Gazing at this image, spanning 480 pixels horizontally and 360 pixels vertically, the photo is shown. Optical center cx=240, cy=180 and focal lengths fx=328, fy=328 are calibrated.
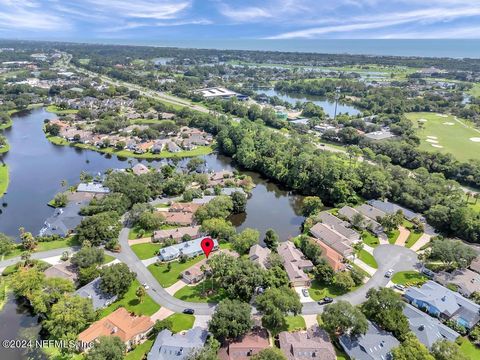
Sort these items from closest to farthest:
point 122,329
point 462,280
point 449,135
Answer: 1. point 122,329
2. point 462,280
3. point 449,135

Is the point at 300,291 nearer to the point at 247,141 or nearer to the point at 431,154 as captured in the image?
the point at 247,141

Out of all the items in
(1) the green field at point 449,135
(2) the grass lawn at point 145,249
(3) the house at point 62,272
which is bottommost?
(2) the grass lawn at point 145,249

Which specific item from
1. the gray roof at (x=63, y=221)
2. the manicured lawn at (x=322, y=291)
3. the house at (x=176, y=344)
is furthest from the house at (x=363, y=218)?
the gray roof at (x=63, y=221)

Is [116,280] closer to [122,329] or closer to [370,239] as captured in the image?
[122,329]

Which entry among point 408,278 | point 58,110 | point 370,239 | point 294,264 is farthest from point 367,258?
point 58,110

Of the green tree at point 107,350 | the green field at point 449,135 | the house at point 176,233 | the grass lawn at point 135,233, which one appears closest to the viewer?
the green tree at point 107,350

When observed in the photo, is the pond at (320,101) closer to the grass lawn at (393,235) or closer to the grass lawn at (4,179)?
the grass lawn at (393,235)

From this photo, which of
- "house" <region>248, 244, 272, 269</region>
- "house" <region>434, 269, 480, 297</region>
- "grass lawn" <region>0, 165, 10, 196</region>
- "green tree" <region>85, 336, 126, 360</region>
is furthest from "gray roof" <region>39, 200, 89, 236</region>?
"house" <region>434, 269, 480, 297</region>
